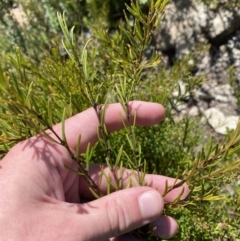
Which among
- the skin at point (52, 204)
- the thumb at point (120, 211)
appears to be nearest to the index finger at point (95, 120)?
the skin at point (52, 204)

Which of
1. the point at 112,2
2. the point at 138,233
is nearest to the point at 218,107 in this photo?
the point at 112,2

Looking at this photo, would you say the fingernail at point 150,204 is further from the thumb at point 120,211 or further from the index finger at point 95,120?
the index finger at point 95,120

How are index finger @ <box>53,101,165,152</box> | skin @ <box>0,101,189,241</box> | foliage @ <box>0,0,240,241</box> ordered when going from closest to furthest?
foliage @ <box>0,0,240,241</box>
skin @ <box>0,101,189,241</box>
index finger @ <box>53,101,165,152</box>

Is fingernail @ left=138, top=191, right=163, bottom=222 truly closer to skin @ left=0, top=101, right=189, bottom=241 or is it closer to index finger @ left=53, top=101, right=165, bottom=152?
skin @ left=0, top=101, right=189, bottom=241

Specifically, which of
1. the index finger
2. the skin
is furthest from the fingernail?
the index finger

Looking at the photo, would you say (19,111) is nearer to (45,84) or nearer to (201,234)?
(45,84)
